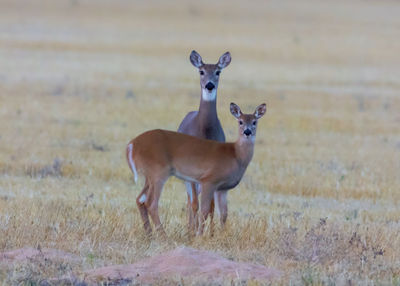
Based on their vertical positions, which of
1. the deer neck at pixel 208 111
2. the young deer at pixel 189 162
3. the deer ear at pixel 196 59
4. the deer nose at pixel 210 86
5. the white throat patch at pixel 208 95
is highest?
the deer ear at pixel 196 59

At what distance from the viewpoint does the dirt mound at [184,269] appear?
8.09m

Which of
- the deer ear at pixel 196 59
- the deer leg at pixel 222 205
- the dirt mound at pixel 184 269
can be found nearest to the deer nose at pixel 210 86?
the deer ear at pixel 196 59

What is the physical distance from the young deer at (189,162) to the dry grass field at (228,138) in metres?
0.38

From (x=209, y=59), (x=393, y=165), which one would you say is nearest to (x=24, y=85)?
(x=209, y=59)

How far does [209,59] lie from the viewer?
4181 centimetres

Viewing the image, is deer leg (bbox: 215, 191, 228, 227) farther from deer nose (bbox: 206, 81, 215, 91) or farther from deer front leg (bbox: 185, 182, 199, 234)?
deer nose (bbox: 206, 81, 215, 91)

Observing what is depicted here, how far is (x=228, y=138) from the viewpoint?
20.9 m

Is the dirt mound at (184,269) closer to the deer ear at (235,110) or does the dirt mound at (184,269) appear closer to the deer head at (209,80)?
the deer ear at (235,110)

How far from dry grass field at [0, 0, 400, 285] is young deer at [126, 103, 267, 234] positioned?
38 cm

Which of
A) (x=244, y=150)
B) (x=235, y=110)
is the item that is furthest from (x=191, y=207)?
(x=235, y=110)

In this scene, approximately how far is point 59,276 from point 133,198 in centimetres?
528

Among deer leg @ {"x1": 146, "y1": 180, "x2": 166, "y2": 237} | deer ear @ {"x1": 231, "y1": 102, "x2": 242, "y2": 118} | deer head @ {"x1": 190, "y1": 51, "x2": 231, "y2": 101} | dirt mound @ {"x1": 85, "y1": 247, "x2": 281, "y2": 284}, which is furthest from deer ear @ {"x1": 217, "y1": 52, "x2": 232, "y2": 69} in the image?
dirt mound @ {"x1": 85, "y1": 247, "x2": 281, "y2": 284}

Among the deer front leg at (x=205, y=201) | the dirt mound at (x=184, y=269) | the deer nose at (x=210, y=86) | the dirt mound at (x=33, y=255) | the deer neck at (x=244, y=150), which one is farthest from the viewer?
the deer nose at (x=210, y=86)

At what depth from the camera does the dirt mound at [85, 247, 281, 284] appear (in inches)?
319
